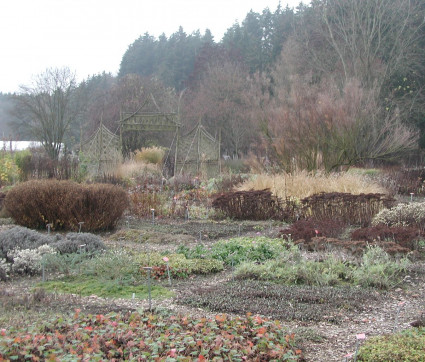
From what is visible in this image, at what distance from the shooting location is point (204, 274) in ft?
20.2

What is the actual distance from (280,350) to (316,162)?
11426 mm

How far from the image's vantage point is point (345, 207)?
9.59 metres

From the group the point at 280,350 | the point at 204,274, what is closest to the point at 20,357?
the point at 280,350

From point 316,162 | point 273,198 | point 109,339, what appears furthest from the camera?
point 316,162

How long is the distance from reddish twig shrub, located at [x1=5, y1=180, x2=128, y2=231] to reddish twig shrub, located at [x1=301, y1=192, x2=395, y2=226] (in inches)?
147

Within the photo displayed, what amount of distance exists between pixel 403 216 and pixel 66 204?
6040mm

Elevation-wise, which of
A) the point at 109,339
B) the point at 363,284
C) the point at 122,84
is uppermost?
the point at 122,84

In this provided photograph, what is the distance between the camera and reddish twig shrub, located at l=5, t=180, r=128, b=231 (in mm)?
9367

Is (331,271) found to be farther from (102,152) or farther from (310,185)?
(102,152)

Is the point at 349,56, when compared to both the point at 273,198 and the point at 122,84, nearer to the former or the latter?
the point at 122,84

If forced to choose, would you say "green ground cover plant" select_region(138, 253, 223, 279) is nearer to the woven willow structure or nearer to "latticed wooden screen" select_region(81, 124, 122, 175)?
"latticed wooden screen" select_region(81, 124, 122, 175)

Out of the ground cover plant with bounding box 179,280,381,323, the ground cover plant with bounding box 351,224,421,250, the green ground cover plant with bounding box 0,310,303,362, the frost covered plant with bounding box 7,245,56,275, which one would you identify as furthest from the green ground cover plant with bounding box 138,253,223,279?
the ground cover plant with bounding box 351,224,421,250

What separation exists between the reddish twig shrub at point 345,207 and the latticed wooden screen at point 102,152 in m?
9.48

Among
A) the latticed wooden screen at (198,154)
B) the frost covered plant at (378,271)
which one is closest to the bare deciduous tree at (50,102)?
the latticed wooden screen at (198,154)
